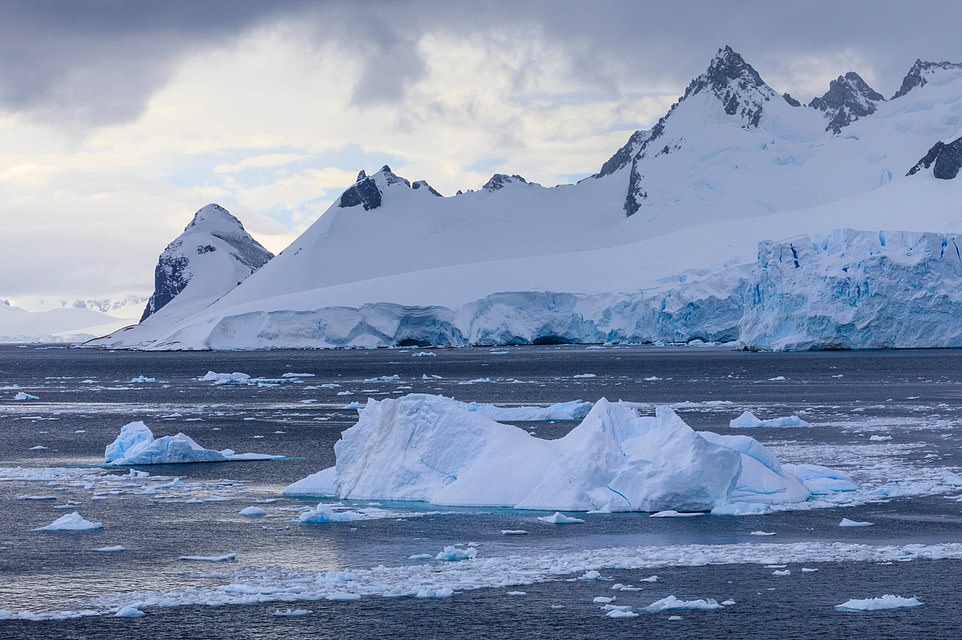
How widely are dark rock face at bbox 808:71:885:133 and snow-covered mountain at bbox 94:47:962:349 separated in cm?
38

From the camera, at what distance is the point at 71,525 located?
1650 centimetres

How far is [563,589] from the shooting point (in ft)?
41.4

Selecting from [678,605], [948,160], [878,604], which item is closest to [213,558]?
[678,605]

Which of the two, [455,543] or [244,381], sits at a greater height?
[244,381]

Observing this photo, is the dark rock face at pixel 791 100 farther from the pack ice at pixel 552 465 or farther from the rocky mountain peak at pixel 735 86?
the pack ice at pixel 552 465

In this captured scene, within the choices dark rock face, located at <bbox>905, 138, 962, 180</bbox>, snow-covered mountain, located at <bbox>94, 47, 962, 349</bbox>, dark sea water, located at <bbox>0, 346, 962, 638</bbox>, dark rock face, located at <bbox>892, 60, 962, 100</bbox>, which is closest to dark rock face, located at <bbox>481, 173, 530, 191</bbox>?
snow-covered mountain, located at <bbox>94, 47, 962, 349</bbox>

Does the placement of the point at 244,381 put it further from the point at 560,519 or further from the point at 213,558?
the point at 213,558

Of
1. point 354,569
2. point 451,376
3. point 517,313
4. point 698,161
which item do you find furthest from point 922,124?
point 354,569

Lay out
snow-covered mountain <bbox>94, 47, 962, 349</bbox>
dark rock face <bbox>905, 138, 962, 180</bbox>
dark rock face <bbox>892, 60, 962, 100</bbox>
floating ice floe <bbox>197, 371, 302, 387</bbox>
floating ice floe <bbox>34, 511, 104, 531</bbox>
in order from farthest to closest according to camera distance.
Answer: dark rock face <bbox>892, 60, 962, 100</bbox> < dark rock face <bbox>905, 138, 962, 180</bbox> < snow-covered mountain <bbox>94, 47, 962, 349</bbox> < floating ice floe <bbox>197, 371, 302, 387</bbox> < floating ice floe <bbox>34, 511, 104, 531</bbox>

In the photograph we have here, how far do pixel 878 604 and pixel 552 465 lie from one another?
7.48 metres

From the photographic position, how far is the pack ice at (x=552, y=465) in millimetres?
17828

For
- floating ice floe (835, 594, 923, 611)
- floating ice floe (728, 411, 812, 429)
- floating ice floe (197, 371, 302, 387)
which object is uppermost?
floating ice floe (197, 371, 302, 387)

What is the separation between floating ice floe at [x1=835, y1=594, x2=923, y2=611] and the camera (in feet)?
38.2

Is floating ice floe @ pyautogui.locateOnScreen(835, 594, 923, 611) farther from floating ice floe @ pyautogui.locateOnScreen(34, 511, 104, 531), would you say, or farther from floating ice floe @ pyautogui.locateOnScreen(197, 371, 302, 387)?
floating ice floe @ pyautogui.locateOnScreen(197, 371, 302, 387)
